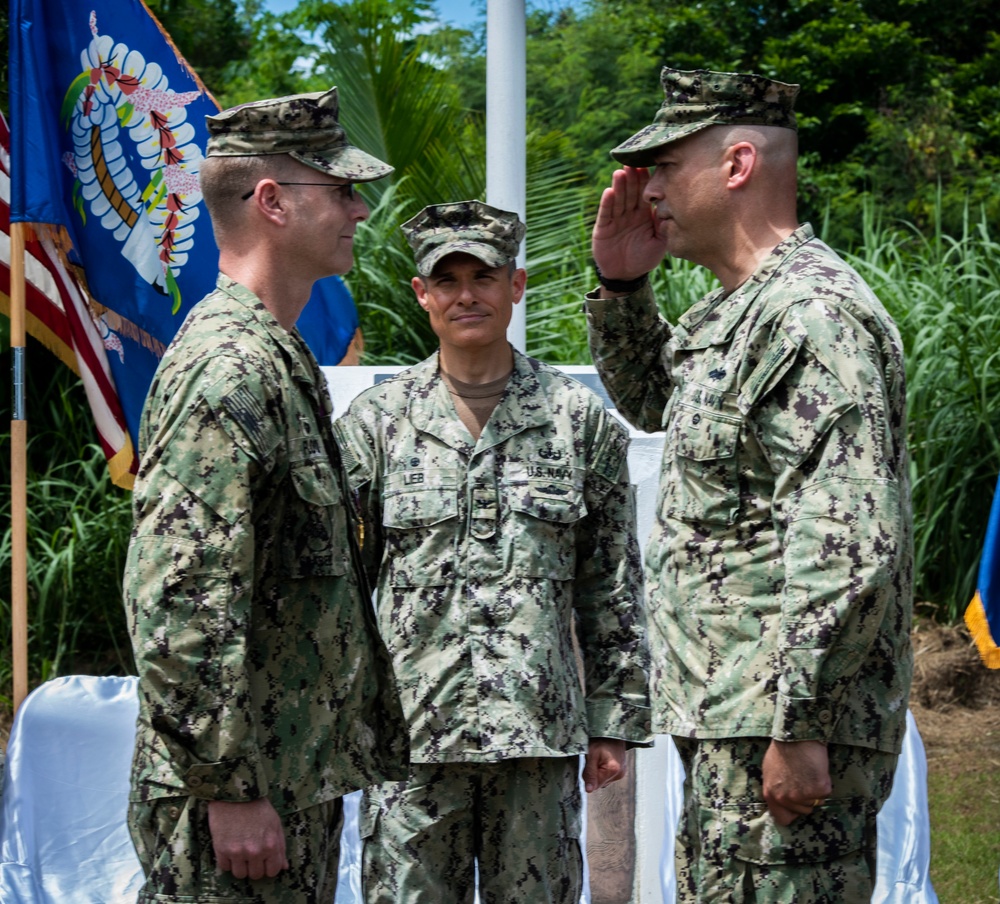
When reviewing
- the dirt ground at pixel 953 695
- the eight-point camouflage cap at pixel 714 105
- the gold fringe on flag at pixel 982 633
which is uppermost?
the eight-point camouflage cap at pixel 714 105

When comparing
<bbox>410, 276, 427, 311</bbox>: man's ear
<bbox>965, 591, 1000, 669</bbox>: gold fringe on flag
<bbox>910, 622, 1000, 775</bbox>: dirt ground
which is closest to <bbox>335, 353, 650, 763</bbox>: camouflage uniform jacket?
<bbox>410, 276, 427, 311</bbox>: man's ear

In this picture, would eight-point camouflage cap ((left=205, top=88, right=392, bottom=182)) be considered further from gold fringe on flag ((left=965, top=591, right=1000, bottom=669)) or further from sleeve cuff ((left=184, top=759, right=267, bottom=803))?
gold fringe on flag ((left=965, top=591, right=1000, bottom=669))

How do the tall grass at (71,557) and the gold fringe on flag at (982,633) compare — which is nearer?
the gold fringe on flag at (982,633)

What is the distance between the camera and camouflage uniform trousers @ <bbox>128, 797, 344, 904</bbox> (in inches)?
90.3

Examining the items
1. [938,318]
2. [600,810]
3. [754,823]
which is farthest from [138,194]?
[938,318]

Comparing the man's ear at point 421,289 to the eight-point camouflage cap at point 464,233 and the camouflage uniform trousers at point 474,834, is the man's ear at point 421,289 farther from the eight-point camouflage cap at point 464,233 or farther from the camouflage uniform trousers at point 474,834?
the camouflage uniform trousers at point 474,834

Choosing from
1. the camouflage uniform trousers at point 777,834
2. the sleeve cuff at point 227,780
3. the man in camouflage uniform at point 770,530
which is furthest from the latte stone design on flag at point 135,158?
the camouflage uniform trousers at point 777,834

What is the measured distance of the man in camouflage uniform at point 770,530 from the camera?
7.70 feet

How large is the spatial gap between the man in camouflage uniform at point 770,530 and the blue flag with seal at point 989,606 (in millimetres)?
1535

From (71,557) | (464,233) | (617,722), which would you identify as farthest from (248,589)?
(71,557)

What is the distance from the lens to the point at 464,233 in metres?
3.35

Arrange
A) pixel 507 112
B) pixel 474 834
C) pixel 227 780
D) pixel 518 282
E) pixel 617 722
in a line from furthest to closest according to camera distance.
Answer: pixel 507 112
pixel 518 282
pixel 617 722
pixel 474 834
pixel 227 780

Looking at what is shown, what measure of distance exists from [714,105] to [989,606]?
1968mm

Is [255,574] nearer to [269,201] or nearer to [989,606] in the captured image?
[269,201]
